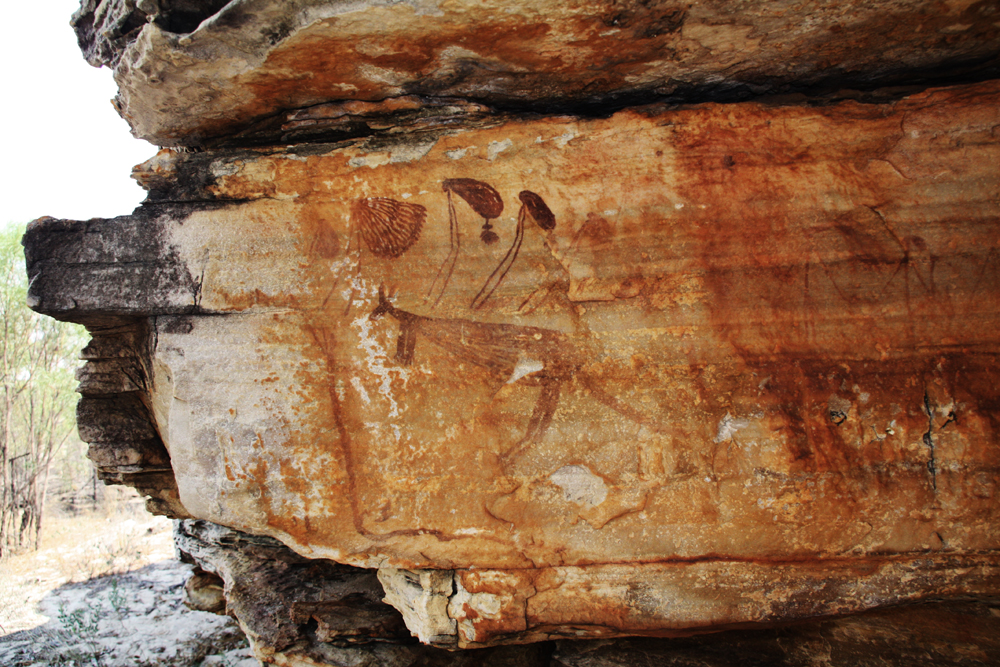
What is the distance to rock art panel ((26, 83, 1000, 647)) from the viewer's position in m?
2.26

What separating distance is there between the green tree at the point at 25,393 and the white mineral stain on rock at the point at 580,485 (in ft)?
27.7

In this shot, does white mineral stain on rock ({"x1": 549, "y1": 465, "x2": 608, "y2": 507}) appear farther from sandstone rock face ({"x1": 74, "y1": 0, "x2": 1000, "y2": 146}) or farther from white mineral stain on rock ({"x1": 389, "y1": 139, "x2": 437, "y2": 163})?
sandstone rock face ({"x1": 74, "y1": 0, "x2": 1000, "y2": 146})

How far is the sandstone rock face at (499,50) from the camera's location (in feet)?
6.46

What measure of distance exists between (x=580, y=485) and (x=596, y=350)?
22.2 inches

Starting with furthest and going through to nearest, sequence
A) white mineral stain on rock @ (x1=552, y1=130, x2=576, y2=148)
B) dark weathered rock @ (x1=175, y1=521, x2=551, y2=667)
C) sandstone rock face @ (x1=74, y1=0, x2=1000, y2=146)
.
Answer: dark weathered rock @ (x1=175, y1=521, x2=551, y2=667) < white mineral stain on rock @ (x1=552, y1=130, x2=576, y2=148) < sandstone rock face @ (x1=74, y1=0, x2=1000, y2=146)

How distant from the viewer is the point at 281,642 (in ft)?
10.4

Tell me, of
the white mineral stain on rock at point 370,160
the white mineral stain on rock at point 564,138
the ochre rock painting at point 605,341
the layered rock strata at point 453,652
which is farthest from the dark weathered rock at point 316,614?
the white mineral stain on rock at point 564,138

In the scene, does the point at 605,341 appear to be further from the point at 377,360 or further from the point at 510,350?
→ the point at 377,360

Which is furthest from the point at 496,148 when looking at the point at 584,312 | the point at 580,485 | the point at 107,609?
the point at 107,609

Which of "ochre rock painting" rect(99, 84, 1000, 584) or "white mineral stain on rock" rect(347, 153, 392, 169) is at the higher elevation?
"white mineral stain on rock" rect(347, 153, 392, 169)

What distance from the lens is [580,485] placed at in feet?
7.68

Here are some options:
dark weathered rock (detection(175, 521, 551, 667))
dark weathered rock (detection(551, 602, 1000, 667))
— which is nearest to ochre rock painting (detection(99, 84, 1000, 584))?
dark weathered rock (detection(551, 602, 1000, 667))

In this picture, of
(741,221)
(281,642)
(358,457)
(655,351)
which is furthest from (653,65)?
(281,642)

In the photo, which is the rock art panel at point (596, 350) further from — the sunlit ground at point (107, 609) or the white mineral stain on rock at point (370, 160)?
the sunlit ground at point (107, 609)
